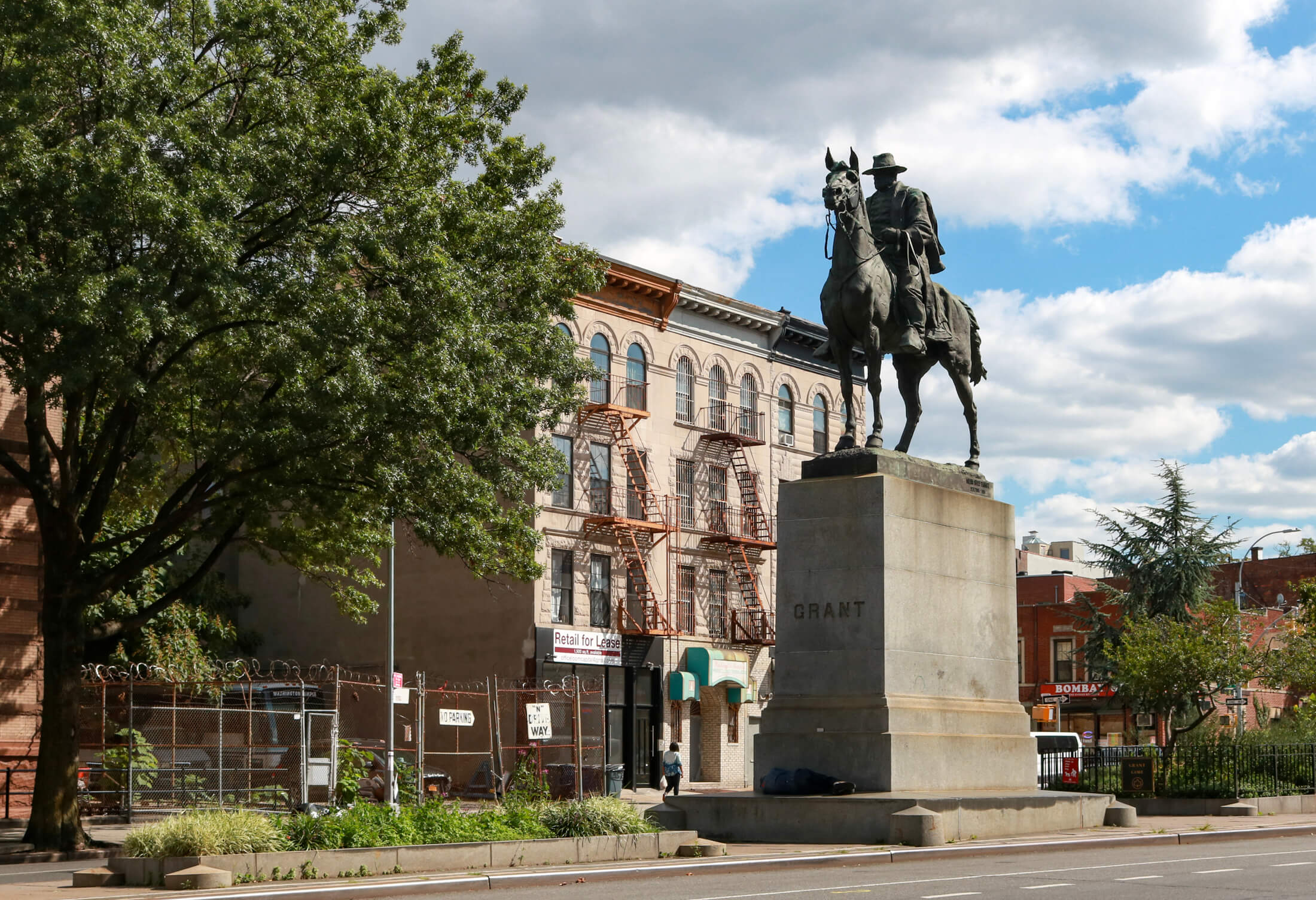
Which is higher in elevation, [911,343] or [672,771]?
[911,343]

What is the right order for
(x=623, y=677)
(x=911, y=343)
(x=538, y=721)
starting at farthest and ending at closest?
(x=623, y=677)
(x=538, y=721)
(x=911, y=343)

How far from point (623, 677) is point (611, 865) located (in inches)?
1262

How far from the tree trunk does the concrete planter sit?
617 centimetres

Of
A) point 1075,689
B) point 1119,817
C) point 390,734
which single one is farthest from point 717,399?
point 1119,817

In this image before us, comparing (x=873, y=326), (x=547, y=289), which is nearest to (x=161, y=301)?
(x=547, y=289)

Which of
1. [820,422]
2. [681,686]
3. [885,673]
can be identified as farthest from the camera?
[820,422]

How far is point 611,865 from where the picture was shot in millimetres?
16750

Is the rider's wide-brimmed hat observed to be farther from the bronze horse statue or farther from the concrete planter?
the concrete planter

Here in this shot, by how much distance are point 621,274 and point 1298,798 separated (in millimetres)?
26927

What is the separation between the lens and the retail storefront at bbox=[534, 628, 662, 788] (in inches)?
1828

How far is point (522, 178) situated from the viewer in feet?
90.0

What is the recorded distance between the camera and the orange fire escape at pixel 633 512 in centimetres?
4862

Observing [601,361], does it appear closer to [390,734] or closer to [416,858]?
[390,734]

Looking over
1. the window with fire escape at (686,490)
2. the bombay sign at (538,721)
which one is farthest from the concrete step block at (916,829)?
the window with fire escape at (686,490)
